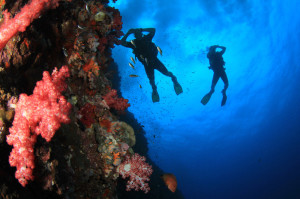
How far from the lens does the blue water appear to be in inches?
695

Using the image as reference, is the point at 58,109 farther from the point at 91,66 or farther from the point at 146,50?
the point at 146,50

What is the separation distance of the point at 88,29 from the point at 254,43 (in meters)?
26.1

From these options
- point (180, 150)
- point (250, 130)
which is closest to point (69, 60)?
point (250, 130)

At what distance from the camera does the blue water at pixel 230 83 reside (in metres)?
17.6

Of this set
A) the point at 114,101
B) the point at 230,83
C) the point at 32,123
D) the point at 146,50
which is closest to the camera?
the point at 32,123

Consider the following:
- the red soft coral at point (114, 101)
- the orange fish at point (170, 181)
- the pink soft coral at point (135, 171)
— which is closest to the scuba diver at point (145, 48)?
the red soft coral at point (114, 101)

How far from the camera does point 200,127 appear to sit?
45.7 metres

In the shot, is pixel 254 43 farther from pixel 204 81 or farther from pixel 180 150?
pixel 180 150

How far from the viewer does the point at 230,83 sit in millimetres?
31453

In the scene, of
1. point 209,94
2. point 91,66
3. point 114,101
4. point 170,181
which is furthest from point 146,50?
point 209,94

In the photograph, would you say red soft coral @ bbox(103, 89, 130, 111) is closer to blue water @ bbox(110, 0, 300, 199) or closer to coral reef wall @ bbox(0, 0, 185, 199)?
coral reef wall @ bbox(0, 0, 185, 199)

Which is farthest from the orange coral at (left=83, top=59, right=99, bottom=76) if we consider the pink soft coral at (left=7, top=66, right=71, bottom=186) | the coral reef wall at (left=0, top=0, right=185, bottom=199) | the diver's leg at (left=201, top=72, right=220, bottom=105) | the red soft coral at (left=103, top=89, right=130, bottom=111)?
the diver's leg at (left=201, top=72, right=220, bottom=105)

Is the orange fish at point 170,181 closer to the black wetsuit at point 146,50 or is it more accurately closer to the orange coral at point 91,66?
the orange coral at point 91,66

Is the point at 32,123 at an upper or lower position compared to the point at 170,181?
lower
